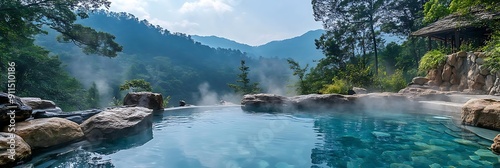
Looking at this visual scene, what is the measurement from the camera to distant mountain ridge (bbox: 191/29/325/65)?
380ft

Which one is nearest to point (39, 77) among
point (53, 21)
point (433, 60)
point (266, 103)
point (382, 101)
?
point (53, 21)

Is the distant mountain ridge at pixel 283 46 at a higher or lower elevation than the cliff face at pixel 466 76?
higher

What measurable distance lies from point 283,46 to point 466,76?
4655 inches

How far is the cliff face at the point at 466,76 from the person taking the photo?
8133mm

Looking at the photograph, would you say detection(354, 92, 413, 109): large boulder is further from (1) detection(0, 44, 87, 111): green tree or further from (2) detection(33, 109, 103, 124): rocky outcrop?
(1) detection(0, 44, 87, 111): green tree

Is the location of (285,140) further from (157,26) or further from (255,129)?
(157,26)

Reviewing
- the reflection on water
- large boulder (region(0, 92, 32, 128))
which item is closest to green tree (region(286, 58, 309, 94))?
the reflection on water

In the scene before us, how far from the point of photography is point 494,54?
24.2ft

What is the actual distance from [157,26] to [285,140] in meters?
68.5

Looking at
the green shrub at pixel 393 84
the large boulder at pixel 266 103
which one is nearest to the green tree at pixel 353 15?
the green shrub at pixel 393 84

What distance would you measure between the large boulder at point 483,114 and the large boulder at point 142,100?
28.3ft

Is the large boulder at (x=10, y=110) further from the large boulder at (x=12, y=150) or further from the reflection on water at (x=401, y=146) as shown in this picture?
the reflection on water at (x=401, y=146)

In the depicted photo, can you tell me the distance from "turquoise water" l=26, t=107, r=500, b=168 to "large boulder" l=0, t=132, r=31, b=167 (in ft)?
0.63

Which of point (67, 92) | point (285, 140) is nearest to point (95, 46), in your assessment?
point (67, 92)
